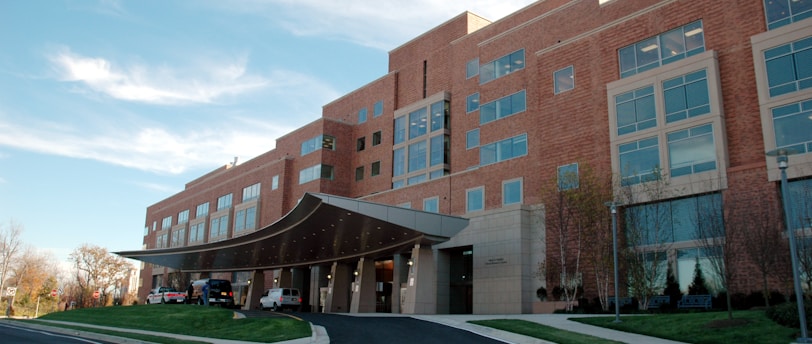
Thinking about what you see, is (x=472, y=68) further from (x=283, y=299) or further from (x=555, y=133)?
(x=283, y=299)

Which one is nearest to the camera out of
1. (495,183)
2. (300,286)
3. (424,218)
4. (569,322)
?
(569,322)

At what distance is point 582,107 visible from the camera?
38250 millimetres

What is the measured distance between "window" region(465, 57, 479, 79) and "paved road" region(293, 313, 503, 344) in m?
26.9

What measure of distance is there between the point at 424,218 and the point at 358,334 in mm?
13792

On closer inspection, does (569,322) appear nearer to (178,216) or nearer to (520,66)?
(520,66)

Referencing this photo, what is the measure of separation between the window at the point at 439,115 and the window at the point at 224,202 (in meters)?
34.5

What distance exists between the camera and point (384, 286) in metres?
55.8

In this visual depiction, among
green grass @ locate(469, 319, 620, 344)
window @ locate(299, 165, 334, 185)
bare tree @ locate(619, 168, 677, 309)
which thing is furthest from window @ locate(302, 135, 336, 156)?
green grass @ locate(469, 319, 620, 344)

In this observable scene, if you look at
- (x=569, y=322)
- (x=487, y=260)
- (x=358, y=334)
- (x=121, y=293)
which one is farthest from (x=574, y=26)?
(x=121, y=293)

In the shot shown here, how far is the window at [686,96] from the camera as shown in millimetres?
32403

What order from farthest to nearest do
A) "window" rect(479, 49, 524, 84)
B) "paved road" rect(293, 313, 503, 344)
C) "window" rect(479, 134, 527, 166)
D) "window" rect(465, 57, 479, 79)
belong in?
1. "window" rect(465, 57, 479, 79)
2. "window" rect(479, 49, 524, 84)
3. "window" rect(479, 134, 527, 166)
4. "paved road" rect(293, 313, 503, 344)

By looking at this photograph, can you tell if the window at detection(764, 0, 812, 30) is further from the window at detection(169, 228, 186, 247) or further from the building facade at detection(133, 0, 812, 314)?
the window at detection(169, 228, 186, 247)

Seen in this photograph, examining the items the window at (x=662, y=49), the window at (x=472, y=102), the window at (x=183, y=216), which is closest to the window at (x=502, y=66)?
the window at (x=472, y=102)

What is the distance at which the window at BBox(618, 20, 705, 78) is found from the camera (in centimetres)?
3391
